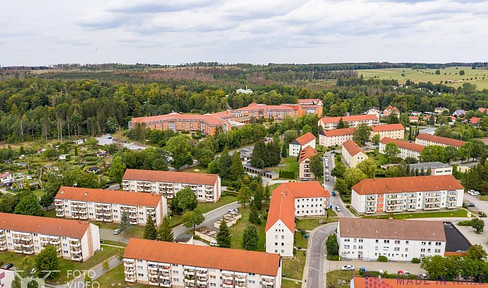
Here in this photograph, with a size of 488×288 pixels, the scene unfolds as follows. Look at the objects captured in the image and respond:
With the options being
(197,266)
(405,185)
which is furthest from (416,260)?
(197,266)

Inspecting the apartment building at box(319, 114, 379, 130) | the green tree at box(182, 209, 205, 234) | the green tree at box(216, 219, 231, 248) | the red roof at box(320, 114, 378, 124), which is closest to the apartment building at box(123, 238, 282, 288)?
the green tree at box(216, 219, 231, 248)

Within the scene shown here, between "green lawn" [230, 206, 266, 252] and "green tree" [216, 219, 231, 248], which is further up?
"green tree" [216, 219, 231, 248]

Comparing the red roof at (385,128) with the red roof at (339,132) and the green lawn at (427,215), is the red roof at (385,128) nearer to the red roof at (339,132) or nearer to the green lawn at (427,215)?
the red roof at (339,132)

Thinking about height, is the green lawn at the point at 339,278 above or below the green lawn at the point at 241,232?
below

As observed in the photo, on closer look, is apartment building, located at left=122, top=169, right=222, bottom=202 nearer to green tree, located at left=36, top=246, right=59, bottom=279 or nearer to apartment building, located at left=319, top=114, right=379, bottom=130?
green tree, located at left=36, top=246, right=59, bottom=279

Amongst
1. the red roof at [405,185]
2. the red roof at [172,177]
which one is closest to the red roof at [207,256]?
the red roof at [172,177]

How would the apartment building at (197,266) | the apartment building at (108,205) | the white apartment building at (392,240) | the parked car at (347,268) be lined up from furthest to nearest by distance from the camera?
the apartment building at (108,205), the white apartment building at (392,240), the parked car at (347,268), the apartment building at (197,266)

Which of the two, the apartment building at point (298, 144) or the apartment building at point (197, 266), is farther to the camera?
the apartment building at point (298, 144)

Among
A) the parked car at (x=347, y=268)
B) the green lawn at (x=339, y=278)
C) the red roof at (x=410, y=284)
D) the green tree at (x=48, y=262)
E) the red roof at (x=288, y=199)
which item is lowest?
the green lawn at (x=339, y=278)
